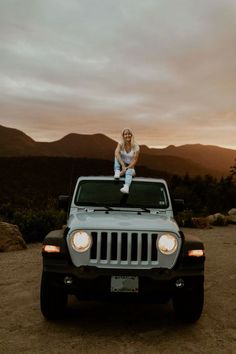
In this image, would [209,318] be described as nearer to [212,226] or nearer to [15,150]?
A: [212,226]

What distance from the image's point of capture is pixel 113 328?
18.1 ft

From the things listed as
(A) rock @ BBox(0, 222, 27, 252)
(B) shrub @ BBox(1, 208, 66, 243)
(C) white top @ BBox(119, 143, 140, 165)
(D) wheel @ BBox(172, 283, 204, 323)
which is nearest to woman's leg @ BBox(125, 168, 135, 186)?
(C) white top @ BBox(119, 143, 140, 165)

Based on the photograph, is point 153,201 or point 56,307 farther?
point 153,201

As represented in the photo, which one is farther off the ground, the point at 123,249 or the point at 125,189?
the point at 125,189

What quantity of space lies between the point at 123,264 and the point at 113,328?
36.3 inches

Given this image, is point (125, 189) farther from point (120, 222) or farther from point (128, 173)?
point (120, 222)

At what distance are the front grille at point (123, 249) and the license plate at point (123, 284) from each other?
6.3 inches

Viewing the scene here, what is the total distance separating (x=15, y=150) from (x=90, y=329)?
158 metres

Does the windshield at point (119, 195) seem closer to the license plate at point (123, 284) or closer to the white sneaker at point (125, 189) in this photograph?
the white sneaker at point (125, 189)

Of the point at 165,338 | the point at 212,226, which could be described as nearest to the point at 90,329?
the point at 165,338

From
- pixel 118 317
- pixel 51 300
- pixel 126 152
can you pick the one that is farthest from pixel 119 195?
pixel 126 152

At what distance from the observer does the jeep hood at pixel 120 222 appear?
17.3ft

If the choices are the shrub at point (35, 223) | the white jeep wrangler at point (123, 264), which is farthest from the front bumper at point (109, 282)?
the shrub at point (35, 223)

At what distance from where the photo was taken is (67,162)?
69.2 meters
